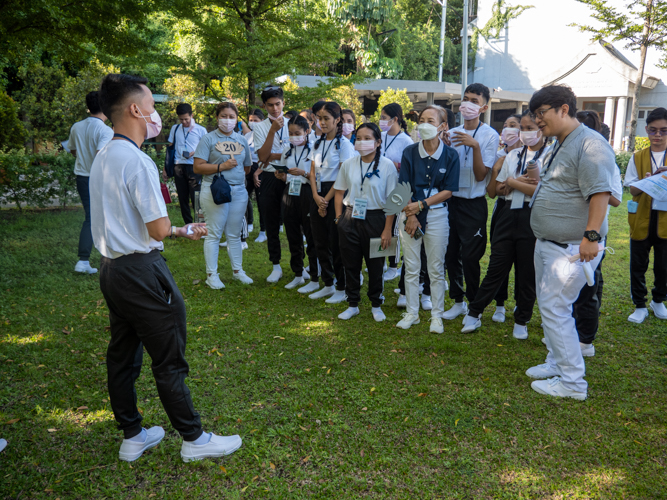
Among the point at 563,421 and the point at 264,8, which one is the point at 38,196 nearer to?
the point at 264,8

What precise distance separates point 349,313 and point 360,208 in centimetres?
125

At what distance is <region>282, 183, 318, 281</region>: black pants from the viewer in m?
6.15

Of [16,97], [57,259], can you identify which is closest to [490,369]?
[57,259]

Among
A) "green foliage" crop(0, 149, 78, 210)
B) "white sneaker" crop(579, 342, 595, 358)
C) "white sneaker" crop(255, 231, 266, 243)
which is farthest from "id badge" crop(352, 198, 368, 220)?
"green foliage" crop(0, 149, 78, 210)

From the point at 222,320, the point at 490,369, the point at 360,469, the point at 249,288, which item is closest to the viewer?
the point at 360,469

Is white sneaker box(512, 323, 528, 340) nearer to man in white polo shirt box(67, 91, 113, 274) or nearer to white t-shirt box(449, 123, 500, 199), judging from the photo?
white t-shirt box(449, 123, 500, 199)

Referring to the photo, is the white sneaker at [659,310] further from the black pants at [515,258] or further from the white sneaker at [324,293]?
the white sneaker at [324,293]

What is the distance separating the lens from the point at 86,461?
3.04 meters

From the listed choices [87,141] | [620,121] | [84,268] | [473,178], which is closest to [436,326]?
[473,178]

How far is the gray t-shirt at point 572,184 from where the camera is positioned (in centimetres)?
325

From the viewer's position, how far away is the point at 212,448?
3.00 metres

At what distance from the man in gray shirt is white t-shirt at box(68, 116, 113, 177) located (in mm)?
5567

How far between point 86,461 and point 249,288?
3.63 m

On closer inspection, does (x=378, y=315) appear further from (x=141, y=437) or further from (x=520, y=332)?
(x=141, y=437)
